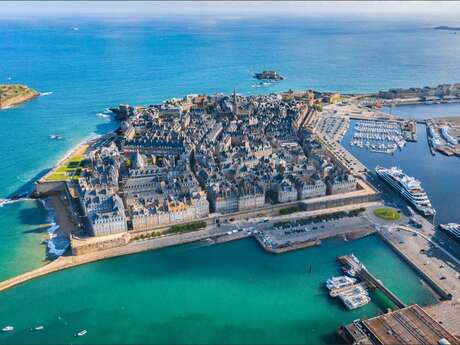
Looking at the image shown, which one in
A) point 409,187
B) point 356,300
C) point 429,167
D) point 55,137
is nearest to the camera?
point 356,300

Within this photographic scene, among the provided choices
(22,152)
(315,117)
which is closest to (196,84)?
(315,117)

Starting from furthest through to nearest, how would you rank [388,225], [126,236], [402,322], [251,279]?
[388,225] → [126,236] → [251,279] → [402,322]

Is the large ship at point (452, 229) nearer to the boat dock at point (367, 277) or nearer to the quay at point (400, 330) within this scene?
the boat dock at point (367, 277)

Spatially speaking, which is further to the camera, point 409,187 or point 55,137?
point 55,137

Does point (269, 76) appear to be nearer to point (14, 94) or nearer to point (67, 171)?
point (14, 94)

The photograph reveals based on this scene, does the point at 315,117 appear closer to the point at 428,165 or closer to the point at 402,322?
the point at 428,165

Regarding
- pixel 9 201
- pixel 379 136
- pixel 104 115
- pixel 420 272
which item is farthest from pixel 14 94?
pixel 420 272
